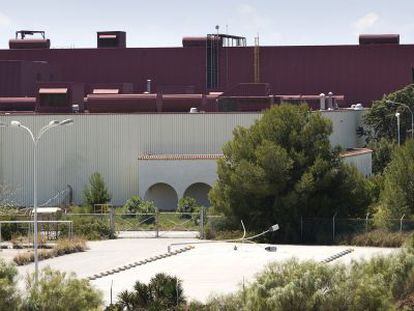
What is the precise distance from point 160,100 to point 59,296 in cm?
5141

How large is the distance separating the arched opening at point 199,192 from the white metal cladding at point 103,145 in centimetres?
258

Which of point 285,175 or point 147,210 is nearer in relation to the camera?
point 285,175

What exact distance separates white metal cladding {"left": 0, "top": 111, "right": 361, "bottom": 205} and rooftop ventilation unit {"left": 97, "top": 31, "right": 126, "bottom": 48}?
30314 mm

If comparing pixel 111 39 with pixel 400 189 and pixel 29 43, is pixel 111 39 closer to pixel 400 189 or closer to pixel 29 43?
pixel 29 43

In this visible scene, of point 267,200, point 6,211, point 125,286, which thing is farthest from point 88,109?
point 125,286

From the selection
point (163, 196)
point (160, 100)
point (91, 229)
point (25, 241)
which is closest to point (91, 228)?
point (91, 229)

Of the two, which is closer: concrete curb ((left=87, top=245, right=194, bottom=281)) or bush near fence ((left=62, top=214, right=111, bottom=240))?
concrete curb ((left=87, top=245, right=194, bottom=281))

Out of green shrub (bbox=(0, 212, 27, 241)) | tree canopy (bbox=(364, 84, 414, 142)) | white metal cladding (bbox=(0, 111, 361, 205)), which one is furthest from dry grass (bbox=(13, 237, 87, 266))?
tree canopy (bbox=(364, 84, 414, 142))

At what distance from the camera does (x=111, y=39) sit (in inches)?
4161

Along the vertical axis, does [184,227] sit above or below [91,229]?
below

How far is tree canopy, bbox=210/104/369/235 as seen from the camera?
6034cm

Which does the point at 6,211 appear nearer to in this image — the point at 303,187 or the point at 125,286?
the point at 303,187

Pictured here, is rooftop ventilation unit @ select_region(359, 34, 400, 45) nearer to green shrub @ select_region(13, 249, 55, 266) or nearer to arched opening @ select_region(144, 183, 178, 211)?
arched opening @ select_region(144, 183, 178, 211)

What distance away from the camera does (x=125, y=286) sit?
43.3m
